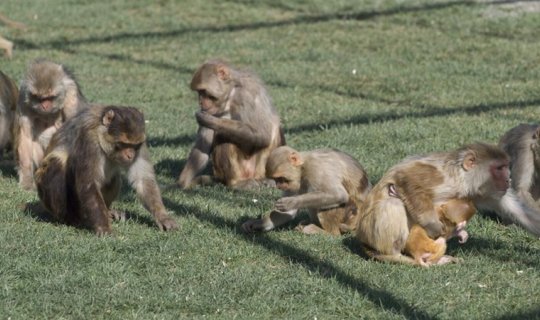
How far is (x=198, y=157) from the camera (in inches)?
402

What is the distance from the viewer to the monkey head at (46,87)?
31.9 feet

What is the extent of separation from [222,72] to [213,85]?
14cm

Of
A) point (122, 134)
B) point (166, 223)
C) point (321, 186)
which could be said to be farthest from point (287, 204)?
point (122, 134)

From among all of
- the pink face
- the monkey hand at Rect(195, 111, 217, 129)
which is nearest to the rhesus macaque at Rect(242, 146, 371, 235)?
the pink face

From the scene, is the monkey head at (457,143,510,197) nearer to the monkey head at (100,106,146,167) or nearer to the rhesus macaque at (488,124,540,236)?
the rhesus macaque at (488,124,540,236)

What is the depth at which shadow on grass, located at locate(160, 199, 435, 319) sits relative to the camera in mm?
6500

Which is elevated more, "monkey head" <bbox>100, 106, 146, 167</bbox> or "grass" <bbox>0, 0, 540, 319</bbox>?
"monkey head" <bbox>100, 106, 146, 167</bbox>

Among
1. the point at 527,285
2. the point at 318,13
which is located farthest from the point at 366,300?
the point at 318,13

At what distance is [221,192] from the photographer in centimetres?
978

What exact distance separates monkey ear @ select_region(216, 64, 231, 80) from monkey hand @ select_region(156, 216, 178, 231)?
2059 mm

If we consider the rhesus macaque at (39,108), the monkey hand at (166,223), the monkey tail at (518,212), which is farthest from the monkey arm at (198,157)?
the monkey tail at (518,212)

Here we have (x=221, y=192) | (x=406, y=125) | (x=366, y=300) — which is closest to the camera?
(x=366, y=300)

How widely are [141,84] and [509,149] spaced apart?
22.2 ft

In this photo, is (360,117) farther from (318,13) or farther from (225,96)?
(318,13)
